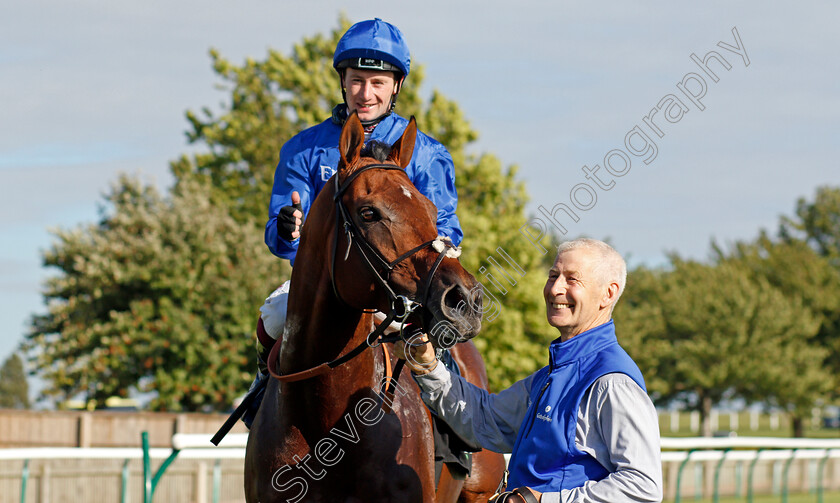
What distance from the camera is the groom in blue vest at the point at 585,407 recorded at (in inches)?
98.7

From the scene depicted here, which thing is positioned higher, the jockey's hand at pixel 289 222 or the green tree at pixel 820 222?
the green tree at pixel 820 222

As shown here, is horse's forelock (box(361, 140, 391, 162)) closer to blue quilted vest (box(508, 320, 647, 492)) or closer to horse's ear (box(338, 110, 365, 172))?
horse's ear (box(338, 110, 365, 172))

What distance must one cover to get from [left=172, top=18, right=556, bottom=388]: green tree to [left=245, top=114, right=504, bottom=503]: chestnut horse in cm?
1465

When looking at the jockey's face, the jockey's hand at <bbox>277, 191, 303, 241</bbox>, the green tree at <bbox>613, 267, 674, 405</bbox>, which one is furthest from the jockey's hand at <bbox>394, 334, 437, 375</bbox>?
the green tree at <bbox>613, 267, 674, 405</bbox>

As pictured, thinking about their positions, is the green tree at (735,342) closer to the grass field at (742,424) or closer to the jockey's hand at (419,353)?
the grass field at (742,424)

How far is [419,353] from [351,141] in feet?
2.56

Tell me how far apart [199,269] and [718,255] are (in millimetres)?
36171

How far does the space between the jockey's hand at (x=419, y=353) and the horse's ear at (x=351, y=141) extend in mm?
663

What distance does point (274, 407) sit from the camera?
134 inches

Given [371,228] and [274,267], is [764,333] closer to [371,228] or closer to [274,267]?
[274,267]

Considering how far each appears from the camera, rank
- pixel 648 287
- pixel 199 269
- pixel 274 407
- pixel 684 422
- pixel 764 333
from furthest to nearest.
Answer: pixel 684 422 → pixel 648 287 → pixel 764 333 → pixel 199 269 → pixel 274 407

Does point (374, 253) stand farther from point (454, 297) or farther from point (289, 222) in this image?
point (289, 222)

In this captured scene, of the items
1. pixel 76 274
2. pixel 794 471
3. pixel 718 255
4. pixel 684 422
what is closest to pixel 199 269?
pixel 76 274

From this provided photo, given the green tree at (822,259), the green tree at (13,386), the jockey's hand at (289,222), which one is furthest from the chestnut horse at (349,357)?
the green tree at (13,386)
